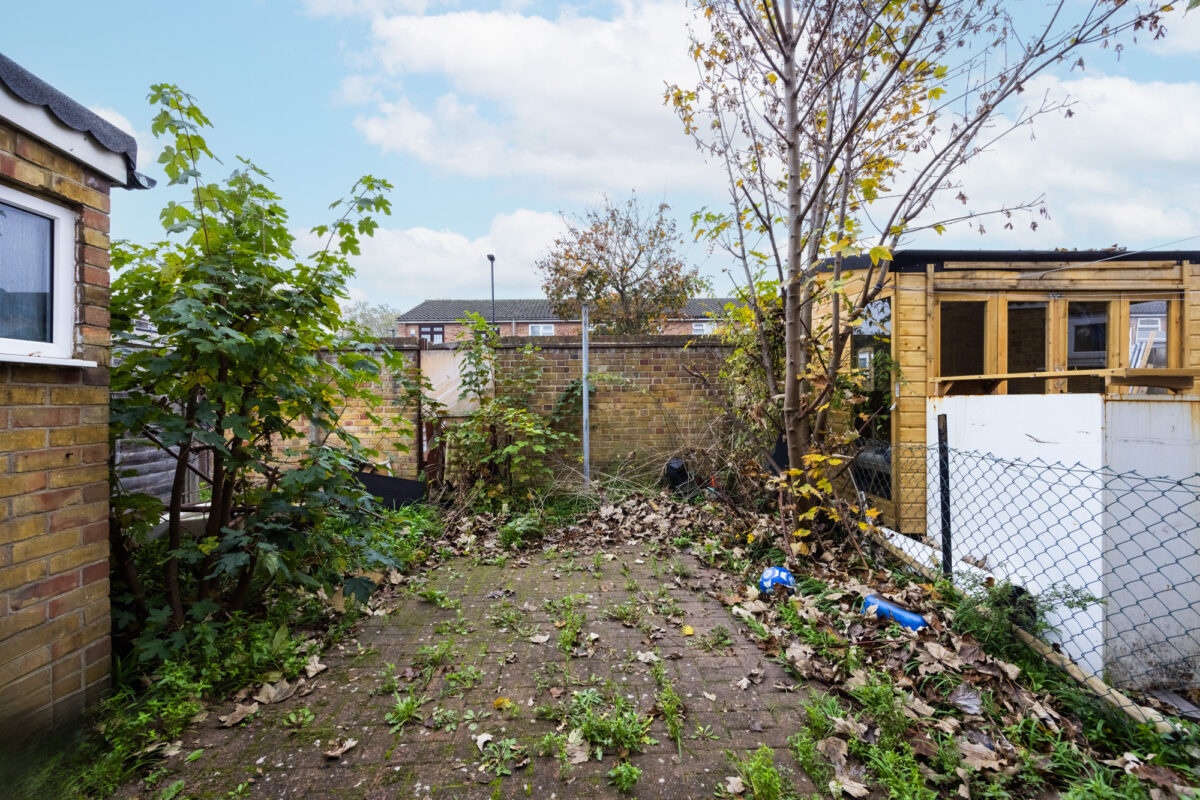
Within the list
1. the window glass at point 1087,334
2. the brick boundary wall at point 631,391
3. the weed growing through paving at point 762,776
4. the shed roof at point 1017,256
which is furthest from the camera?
the brick boundary wall at point 631,391

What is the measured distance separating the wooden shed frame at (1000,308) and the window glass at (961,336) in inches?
1.2

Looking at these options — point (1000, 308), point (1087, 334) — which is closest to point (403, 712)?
point (1000, 308)

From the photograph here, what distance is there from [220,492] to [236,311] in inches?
39.6

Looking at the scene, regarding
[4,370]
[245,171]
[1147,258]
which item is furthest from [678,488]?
[1147,258]

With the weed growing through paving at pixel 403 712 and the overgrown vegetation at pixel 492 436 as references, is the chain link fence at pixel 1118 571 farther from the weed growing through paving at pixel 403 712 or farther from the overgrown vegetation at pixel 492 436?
the overgrown vegetation at pixel 492 436

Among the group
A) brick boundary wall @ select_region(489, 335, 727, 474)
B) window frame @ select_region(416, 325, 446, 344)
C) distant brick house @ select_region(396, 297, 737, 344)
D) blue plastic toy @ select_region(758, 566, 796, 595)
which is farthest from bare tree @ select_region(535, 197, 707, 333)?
window frame @ select_region(416, 325, 446, 344)

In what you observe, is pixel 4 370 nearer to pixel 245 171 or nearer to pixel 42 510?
pixel 42 510

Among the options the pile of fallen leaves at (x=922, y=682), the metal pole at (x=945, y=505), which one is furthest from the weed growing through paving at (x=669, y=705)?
the metal pole at (x=945, y=505)

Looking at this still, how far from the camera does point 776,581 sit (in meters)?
3.48

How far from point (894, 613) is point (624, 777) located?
1.90 metres

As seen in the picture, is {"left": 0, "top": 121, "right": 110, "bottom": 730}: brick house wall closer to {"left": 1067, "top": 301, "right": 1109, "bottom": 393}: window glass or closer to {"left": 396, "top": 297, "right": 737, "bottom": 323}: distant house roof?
{"left": 1067, "top": 301, "right": 1109, "bottom": 393}: window glass

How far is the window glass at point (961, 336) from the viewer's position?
5477 millimetres

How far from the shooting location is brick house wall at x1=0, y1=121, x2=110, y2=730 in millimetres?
1871

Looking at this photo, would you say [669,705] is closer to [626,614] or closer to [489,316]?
[626,614]
